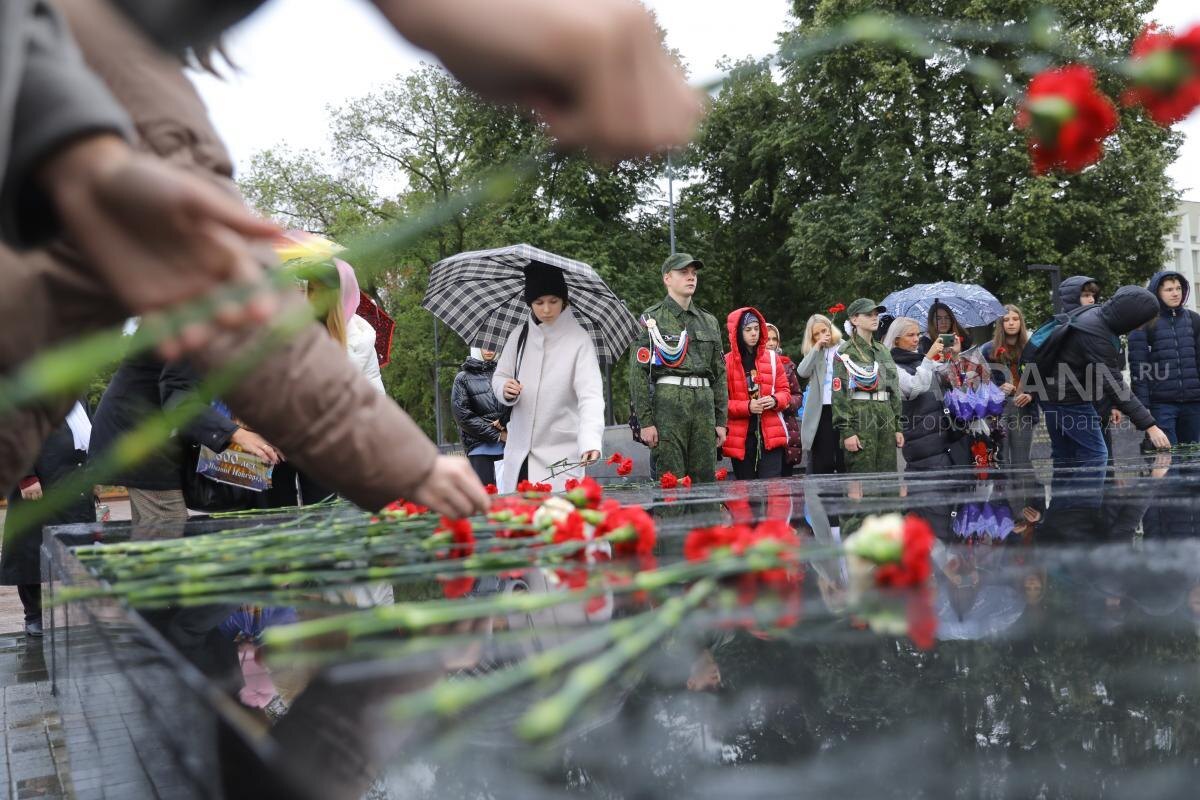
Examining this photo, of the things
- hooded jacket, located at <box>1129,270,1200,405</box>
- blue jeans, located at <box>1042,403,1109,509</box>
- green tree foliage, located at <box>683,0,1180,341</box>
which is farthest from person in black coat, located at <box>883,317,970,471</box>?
green tree foliage, located at <box>683,0,1180,341</box>

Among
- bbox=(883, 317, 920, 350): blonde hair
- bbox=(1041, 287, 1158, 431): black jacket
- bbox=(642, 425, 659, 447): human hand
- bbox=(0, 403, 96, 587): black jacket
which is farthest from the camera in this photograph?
bbox=(883, 317, 920, 350): blonde hair

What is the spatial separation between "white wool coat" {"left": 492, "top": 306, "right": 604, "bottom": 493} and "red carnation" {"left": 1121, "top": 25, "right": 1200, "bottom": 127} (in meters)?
5.30

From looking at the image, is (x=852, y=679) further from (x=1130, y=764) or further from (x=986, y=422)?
(x=986, y=422)

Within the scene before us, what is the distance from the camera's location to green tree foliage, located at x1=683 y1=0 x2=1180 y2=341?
26.5 metres

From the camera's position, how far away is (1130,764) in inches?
54.3

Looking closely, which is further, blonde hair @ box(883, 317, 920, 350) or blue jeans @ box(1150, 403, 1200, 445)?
blonde hair @ box(883, 317, 920, 350)

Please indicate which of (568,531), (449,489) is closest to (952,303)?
(568,531)

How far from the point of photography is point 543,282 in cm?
664

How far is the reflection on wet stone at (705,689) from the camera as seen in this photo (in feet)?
4.07

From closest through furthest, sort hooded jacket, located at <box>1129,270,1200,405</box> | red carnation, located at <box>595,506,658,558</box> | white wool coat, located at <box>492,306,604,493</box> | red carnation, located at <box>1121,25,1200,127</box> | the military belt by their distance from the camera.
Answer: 1. red carnation, located at <box>1121,25,1200,127</box>
2. red carnation, located at <box>595,506,658,558</box>
3. white wool coat, located at <box>492,306,604,493</box>
4. the military belt
5. hooded jacket, located at <box>1129,270,1200,405</box>

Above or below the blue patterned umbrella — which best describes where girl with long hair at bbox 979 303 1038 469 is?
below

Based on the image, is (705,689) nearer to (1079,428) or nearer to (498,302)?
(498,302)

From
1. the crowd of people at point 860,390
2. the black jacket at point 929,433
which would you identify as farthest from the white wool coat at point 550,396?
the black jacket at point 929,433

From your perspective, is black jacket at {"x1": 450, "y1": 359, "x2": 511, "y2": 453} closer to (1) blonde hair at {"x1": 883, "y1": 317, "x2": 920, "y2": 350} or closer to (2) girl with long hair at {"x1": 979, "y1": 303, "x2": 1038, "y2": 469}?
(1) blonde hair at {"x1": 883, "y1": 317, "x2": 920, "y2": 350}
